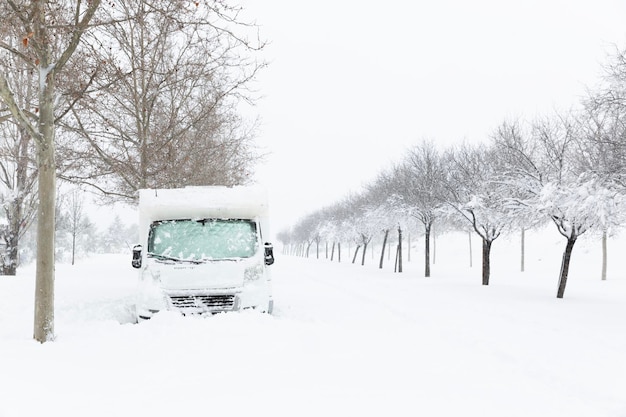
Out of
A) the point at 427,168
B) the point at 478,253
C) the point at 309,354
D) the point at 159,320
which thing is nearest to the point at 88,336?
the point at 159,320

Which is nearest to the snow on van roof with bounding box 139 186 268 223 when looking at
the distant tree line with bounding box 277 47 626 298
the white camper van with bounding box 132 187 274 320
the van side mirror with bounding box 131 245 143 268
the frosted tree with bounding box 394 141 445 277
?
the white camper van with bounding box 132 187 274 320

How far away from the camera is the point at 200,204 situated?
8.59 m

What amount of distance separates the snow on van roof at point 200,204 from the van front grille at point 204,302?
170 centimetres

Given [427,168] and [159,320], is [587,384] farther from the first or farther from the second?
[427,168]

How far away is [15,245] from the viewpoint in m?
20.1

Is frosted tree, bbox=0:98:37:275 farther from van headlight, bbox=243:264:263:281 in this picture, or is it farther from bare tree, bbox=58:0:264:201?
van headlight, bbox=243:264:263:281

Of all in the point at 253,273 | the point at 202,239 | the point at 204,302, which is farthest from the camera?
the point at 202,239

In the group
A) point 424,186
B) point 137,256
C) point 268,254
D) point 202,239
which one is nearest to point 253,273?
point 268,254

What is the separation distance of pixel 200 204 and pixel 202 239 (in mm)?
687

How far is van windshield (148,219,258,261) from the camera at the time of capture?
27.2ft

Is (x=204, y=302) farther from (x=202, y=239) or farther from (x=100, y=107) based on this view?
(x=100, y=107)

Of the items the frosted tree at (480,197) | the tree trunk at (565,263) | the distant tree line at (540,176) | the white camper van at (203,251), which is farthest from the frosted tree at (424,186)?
the white camper van at (203,251)

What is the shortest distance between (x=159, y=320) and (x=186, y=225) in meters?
2.20

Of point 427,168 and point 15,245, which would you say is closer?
point 15,245
